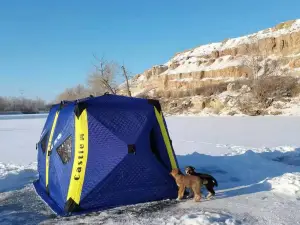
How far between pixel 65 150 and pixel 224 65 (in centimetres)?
6601

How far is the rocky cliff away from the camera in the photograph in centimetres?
4991

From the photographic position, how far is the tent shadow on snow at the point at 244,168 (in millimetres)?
5066

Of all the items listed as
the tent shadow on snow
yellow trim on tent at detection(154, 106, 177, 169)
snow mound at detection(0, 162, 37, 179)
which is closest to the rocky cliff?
the tent shadow on snow

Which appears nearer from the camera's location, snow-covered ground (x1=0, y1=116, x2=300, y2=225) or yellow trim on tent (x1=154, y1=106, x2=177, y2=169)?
snow-covered ground (x1=0, y1=116, x2=300, y2=225)

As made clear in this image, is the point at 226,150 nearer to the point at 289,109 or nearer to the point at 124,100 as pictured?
the point at 124,100

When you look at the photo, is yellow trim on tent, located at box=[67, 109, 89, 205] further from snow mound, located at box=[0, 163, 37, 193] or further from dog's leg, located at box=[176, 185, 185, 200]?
snow mound, located at box=[0, 163, 37, 193]

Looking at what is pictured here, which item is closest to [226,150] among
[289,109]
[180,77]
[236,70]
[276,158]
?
[276,158]

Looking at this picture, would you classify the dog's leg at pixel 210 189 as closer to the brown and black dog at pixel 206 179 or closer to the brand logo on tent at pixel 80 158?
the brown and black dog at pixel 206 179

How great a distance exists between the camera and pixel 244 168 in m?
6.47

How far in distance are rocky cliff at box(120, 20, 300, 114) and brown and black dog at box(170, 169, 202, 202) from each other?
121 feet

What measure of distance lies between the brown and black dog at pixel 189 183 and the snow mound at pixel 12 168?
367cm

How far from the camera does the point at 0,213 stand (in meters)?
4.30

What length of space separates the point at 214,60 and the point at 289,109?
45017mm

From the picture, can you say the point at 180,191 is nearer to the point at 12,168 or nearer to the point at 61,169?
the point at 61,169
